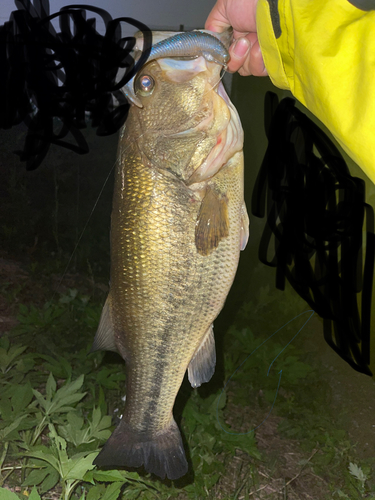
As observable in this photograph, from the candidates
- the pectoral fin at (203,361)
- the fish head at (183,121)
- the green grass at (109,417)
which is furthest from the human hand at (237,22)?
the green grass at (109,417)

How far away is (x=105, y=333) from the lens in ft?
2.27

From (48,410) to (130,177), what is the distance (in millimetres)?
1172

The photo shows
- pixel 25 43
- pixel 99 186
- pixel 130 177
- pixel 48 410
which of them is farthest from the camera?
pixel 99 186

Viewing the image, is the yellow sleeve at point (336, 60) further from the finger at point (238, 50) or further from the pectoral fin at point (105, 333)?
the pectoral fin at point (105, 333)

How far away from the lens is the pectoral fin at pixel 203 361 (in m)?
0.69

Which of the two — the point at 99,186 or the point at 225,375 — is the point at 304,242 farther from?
the point at 99,186

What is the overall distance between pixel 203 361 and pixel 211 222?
258 millimetres

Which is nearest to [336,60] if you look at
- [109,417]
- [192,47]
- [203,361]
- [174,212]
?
[192,47]

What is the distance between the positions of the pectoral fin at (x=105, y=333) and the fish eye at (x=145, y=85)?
0.35m

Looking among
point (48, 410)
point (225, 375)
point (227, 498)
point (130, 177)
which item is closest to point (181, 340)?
point (130, 177)

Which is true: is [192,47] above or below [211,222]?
above

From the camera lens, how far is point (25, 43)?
1.29 meters

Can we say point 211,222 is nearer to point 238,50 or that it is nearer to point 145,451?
point 238,50

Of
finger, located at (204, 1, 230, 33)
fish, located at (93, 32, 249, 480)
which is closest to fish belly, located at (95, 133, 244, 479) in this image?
fish, located at (93, 32, 249, 480)
